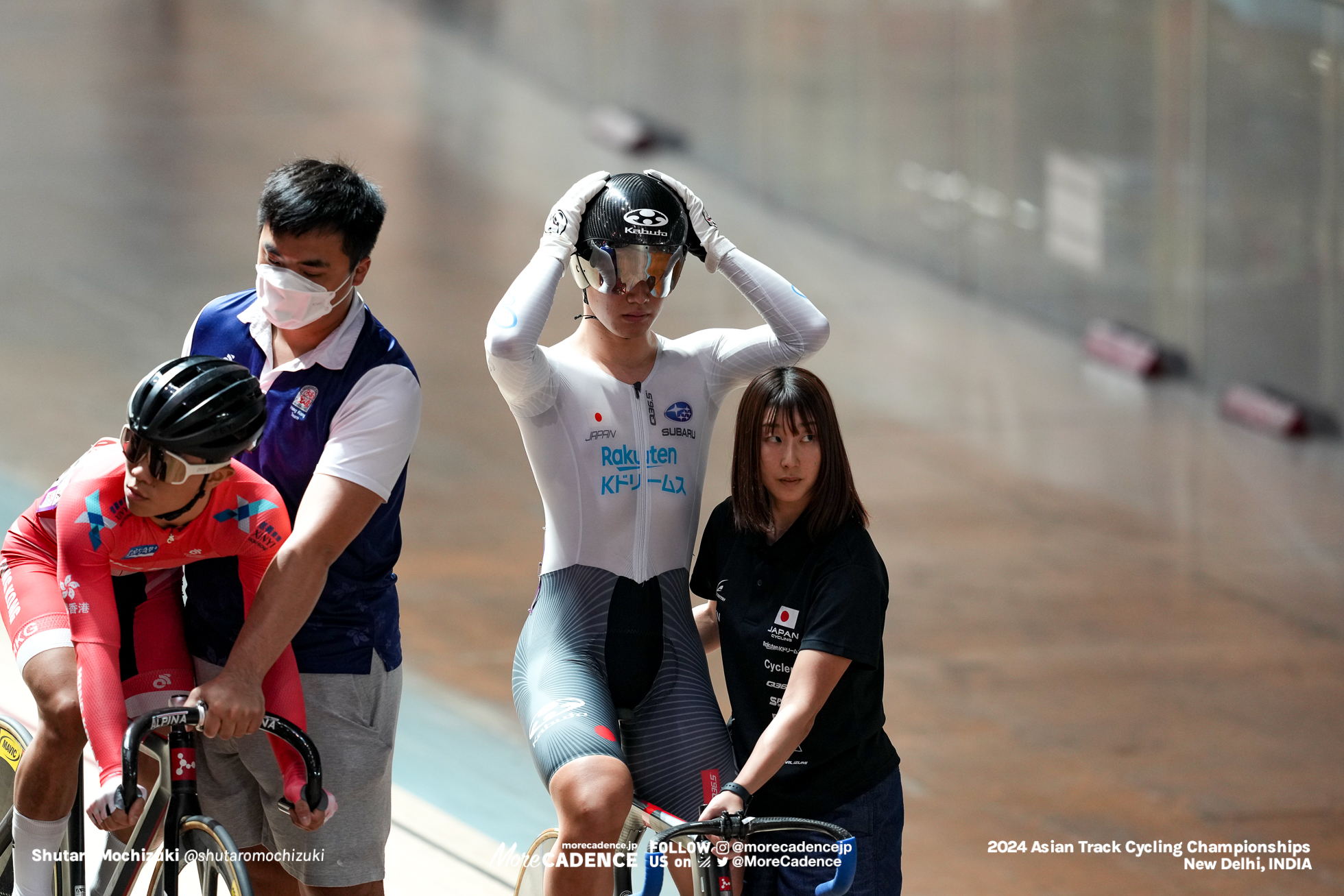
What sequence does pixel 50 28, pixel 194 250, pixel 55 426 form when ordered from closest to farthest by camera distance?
1. pixel 55 426
2. pixel 194 250
3. pixel 50 28

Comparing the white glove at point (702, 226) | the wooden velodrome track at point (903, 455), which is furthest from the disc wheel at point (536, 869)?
the wooden velodrome track at point (903, 455)

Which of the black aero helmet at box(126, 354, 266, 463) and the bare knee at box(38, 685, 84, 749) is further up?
the black aero helmet at box(126, 354, 266, 463)

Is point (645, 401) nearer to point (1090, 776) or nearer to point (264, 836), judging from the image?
point (264, 836)

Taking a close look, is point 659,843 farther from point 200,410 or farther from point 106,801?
point 200,410

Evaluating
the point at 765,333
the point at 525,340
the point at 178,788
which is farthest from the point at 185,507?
the point at 765,333

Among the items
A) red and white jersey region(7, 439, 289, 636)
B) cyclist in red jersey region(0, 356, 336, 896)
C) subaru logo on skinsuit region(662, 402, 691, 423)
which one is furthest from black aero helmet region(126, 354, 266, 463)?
subaru logo on skinsuit region(662, 402, 691, 423)

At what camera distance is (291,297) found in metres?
3.15

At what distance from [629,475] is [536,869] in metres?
0.88

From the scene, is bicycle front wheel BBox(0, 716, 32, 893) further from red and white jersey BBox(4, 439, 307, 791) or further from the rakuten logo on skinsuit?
the rakuten logo on skinsuit

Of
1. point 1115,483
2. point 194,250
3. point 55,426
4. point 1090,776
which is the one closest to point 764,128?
point 194,250

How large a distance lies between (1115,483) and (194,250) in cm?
630

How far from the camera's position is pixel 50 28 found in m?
16.2

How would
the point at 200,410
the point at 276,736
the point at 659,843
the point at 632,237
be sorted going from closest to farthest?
the point at 200,410 → the point at 659,843 → the point at 276,736 → the point at 632,237

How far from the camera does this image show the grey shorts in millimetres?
3314
